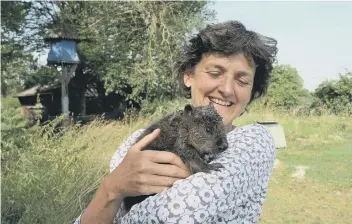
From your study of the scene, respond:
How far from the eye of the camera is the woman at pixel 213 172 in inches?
66.8

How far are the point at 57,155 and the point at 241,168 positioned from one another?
15.6 feet

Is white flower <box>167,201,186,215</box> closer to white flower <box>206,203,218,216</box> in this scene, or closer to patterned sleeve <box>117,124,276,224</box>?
patterned sleeve <box>117,124,276,224</box>

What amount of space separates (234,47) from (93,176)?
4286mm

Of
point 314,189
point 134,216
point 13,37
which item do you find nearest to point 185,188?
point 134,216

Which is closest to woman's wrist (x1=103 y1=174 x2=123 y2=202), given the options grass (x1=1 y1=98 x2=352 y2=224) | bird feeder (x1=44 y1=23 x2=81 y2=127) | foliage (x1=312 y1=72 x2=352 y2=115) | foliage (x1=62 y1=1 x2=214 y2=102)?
grass (x1=1 y1=98 x2=352 y2=224)

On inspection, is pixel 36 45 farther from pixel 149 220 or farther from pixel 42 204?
pixel 149 220

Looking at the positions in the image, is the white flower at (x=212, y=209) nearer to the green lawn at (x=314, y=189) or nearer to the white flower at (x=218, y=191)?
the white flower at (x=218, y=191)

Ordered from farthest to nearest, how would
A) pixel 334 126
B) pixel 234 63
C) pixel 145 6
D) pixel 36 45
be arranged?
pixel 36 45
pixel 145 6
pixel 334 126
pixel 234 63

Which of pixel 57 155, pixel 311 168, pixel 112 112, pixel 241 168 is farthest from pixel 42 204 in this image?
pixel 112 112

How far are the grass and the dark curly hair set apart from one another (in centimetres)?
339

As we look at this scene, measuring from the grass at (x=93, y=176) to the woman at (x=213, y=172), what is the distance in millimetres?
3489

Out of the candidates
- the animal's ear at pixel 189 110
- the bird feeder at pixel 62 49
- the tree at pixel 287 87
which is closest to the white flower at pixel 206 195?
the animal's ear at pixel 189 110

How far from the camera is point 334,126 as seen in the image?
13.1 meters

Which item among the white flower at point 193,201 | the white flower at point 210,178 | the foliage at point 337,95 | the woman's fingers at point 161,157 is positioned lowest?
the foliage at point 337,95
